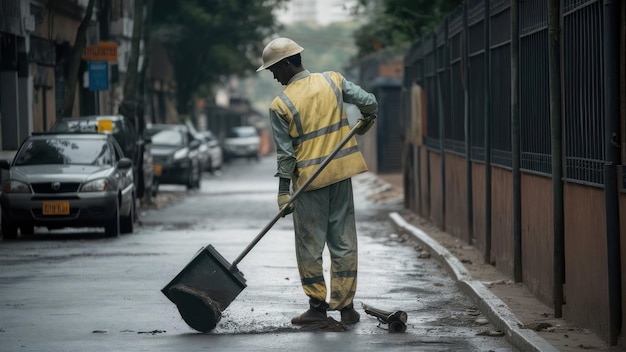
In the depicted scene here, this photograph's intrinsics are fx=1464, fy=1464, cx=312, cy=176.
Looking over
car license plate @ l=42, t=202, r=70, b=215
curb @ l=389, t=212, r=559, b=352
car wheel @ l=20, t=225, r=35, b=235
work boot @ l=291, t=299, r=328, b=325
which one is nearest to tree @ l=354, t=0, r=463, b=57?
car wheel @ l=20, t=225, r=35, b=235

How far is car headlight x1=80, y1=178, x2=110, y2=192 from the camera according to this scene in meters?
19.8

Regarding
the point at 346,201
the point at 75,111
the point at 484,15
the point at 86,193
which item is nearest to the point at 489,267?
the point at 484,15

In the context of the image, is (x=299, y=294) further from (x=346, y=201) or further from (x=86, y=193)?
(x=86, y=193)

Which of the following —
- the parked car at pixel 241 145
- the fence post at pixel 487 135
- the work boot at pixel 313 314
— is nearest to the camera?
the work boot at pixel 313 314

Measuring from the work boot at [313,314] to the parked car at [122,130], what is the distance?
13.6 m

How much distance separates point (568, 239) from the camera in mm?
10102

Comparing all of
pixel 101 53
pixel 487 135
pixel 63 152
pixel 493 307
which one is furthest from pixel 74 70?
pixel 493 307

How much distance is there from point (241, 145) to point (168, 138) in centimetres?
3485

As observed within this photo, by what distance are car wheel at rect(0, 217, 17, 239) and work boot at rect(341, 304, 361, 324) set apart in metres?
10.2

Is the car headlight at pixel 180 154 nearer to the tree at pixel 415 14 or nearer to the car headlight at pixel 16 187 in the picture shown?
the tree at pixel 415 14

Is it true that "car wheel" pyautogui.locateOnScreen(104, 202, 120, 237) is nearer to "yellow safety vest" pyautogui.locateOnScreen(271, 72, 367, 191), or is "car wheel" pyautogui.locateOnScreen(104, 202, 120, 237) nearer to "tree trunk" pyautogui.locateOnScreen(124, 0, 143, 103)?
"yellow safety vest" pyautogui.locateOnScreen(271, 72, 367, 191)

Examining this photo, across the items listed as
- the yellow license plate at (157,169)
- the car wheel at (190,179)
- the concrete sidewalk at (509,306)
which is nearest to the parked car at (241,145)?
the car wheel at (190,179)

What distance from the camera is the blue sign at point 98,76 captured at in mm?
29406

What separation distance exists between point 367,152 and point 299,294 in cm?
4060
